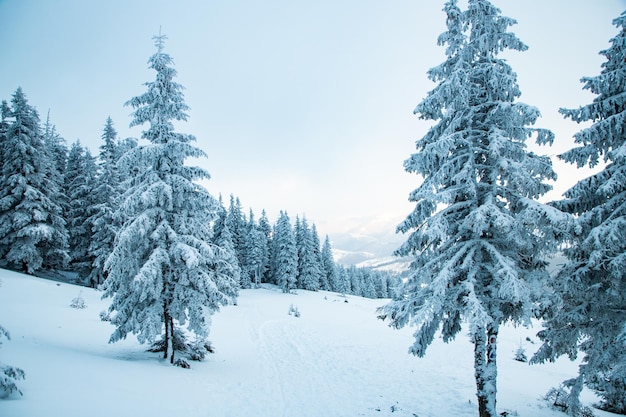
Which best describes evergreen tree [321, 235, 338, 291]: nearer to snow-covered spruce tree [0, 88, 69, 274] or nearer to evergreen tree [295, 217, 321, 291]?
evergreen tree [295, 217, 321, 291]

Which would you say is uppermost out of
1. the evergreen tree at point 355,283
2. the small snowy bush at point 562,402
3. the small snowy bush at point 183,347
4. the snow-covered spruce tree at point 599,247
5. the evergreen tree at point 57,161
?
the evergreen tree at point 57,161

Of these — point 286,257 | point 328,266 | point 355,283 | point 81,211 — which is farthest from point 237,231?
point 355,283

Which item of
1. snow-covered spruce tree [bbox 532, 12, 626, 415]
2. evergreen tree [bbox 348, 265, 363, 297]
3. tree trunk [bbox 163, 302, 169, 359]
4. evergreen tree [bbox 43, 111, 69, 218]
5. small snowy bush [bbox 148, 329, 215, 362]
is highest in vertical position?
evergreen tree [bbox 43, 111, 69, 218]

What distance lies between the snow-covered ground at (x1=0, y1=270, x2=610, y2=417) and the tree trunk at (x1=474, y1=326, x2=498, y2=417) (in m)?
2.74

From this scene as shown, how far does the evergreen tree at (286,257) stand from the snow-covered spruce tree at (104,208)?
29.8 metres

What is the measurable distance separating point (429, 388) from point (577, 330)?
6.74 meters

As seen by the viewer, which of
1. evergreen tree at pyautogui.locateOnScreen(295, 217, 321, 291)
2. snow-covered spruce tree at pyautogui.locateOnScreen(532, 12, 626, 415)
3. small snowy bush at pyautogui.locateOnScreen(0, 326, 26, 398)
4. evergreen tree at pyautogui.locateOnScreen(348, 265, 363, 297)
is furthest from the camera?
evergreen tree at pyautogui.locateOnScreen(348, 265, 363, 297)

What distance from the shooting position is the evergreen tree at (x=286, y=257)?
56.3 m

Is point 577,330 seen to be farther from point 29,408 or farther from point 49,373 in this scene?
point 49,373

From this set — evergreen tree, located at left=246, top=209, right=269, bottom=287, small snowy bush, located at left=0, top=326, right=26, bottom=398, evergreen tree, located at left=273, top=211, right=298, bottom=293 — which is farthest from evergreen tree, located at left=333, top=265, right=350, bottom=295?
small snowy bush, located at left=0, top=326, right=26, bottom=398

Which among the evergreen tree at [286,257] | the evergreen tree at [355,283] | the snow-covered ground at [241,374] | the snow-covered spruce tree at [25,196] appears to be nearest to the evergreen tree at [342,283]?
the evergreen tree at [355,283]

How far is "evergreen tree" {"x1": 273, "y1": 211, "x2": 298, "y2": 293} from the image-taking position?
5631 centimetres

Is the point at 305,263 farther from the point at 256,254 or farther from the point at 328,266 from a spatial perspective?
the point at 328,266

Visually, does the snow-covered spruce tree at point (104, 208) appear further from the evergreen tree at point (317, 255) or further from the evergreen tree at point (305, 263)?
the evergreen tree at point (317, 255)
